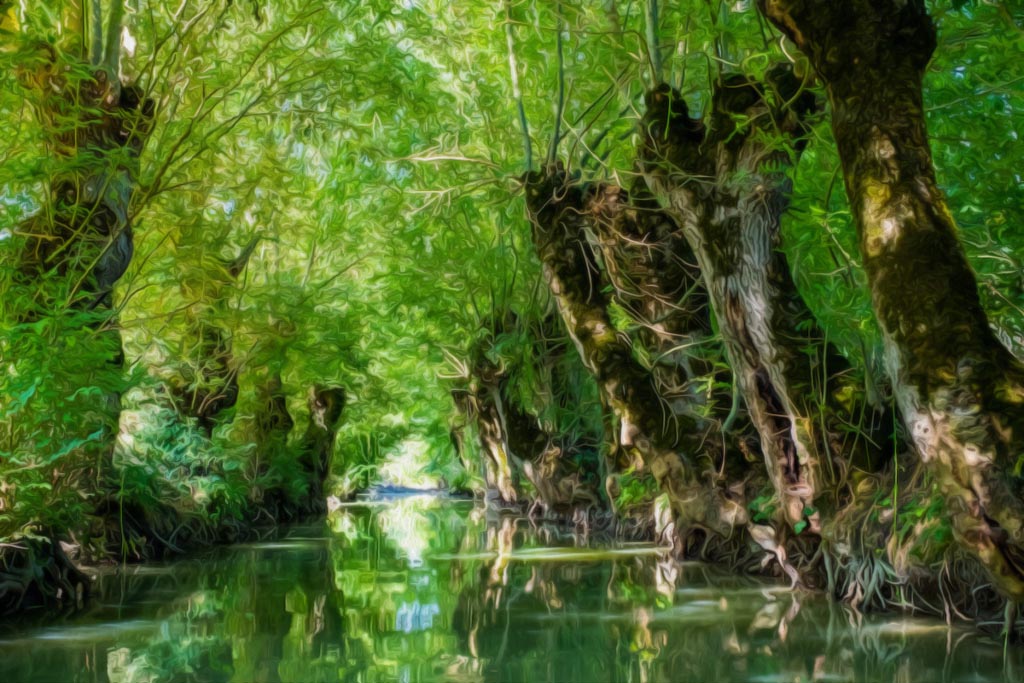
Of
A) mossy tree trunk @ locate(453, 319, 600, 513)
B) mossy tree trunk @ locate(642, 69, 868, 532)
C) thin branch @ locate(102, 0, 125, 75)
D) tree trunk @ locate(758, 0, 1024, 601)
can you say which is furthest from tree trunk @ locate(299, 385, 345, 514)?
tree trunk @ locate(758, 0, 1024, 601)

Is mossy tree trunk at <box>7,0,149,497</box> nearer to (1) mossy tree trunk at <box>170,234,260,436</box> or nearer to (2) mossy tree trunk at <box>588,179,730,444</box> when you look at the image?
(2) mossy tree trunk at <box>588,179,730,444</box>

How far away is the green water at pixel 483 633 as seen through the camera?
171 inches

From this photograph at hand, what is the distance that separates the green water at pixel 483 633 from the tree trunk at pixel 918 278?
750 mm

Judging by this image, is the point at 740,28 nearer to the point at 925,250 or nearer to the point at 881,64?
the point at 881,64

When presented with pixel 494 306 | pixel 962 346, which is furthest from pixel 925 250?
pixel 494 306

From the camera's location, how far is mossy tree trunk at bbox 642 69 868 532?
6539 mm

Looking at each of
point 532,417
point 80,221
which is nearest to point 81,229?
point 80,221

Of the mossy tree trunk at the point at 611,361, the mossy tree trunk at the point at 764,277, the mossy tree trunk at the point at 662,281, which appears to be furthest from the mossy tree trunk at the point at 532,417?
the mossy tree trunk at the point at 764,277

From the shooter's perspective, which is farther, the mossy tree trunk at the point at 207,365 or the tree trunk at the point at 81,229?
the mossy tree trunk at the point at 207,365

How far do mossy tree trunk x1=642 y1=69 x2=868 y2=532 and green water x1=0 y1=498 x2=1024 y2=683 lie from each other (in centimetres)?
108

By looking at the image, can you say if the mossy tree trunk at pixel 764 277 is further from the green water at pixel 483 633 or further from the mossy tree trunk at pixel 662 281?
the mossy tree trunk at pixel 662 281

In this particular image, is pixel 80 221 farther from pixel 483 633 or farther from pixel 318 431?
pixel 318 431

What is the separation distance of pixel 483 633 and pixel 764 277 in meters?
3.10

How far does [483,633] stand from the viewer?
17.7 feet
